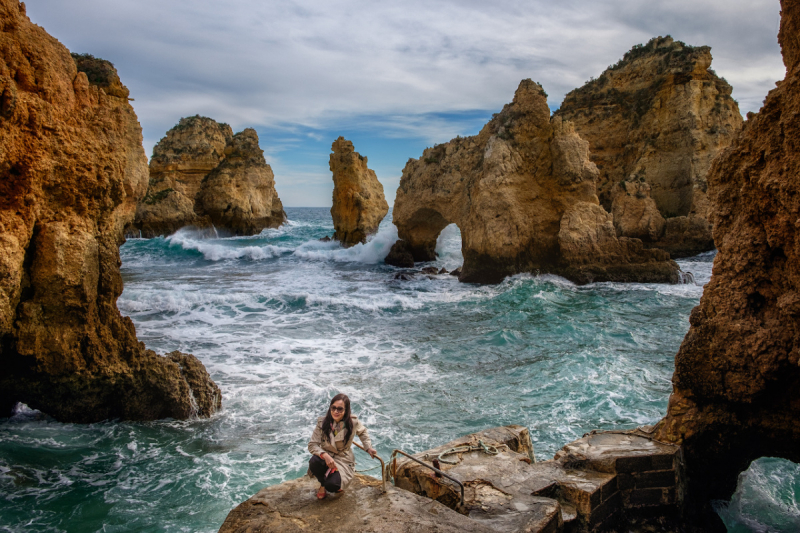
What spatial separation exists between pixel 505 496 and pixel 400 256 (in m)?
21.0

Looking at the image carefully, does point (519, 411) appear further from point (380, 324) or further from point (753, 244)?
point (380, 324)

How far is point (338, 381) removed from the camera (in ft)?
29.0

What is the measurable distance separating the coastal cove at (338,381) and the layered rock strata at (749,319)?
212 cm

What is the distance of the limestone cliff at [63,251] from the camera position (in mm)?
5102

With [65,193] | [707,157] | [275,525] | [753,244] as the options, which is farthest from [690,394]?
[707,157]

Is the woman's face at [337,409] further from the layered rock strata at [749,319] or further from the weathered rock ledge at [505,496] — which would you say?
the layered rock strata at [749,319]

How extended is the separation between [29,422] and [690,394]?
313 inches

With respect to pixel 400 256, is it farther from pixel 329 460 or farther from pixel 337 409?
pixel 329 460

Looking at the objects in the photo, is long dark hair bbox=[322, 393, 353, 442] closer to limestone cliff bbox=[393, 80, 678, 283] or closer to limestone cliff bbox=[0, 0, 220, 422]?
limestone cliff bbox=[0, 0, 220, 422]

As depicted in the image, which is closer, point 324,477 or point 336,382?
point 324,477

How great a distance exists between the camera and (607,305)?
45.5 feet

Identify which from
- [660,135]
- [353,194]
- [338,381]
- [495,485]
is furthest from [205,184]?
[495,485]

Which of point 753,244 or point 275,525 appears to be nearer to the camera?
point 275,525

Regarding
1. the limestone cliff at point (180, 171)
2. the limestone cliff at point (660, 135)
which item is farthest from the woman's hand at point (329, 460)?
the limestone cliff at point (180, 171)
